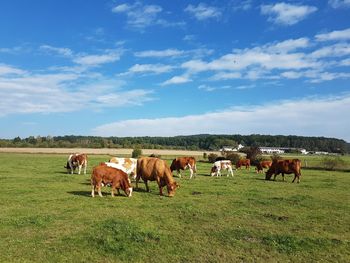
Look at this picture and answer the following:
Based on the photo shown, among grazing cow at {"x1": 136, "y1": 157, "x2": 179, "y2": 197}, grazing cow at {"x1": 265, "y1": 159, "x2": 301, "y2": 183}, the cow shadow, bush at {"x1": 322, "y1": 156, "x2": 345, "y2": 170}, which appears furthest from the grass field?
bush at {"x1": 322, "y1": 156, "x2": 345, "y2": 170}

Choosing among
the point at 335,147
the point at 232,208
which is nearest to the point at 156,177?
the point at 232,208

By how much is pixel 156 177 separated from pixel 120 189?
216cm

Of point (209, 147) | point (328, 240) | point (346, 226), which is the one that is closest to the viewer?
point (328, 240)

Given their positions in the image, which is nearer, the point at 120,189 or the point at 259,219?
the point at 259,219

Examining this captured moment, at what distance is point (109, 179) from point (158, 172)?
2819 millimetres

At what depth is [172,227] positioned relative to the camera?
12.4m

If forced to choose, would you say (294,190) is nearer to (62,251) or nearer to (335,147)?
(62,251)

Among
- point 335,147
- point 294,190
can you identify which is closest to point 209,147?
point 335,147

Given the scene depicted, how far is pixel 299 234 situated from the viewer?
39.0 feet

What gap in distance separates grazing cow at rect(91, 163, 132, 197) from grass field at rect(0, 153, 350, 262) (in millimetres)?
639

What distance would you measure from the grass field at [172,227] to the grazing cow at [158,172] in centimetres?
83

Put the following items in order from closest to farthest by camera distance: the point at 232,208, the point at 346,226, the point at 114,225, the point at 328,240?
the point at 328,240 → the point at 114,225 → the point at 346,226 → the point at 232,208

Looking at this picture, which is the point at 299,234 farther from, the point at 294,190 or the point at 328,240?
the point at 294,190

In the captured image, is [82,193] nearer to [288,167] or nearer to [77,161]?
[77,161]
